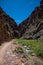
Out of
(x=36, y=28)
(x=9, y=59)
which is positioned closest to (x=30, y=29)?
(x=36, y=28)

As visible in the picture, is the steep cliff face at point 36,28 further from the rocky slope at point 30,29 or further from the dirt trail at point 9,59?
the dirt trail at point 9,59

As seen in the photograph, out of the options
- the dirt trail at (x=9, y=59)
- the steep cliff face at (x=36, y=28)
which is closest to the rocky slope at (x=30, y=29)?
the steep cliff face at (x=36, y=28)

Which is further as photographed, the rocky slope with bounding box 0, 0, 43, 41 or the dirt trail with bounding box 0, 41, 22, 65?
the rocky slope with bounding box 0, 0, 43, 41

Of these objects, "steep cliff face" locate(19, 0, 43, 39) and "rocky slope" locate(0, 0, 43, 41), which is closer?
"rocky slope" locate(0, 0, 43, 41)

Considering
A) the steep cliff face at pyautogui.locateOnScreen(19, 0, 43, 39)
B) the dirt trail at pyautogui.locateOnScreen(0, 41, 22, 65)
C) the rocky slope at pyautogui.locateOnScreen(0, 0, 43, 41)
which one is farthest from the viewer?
the steep cliff face at pyautogui.locateOnScreen(19, 0, 43, 39)

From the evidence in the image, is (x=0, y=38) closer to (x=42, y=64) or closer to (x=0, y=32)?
(x=0, y=32)

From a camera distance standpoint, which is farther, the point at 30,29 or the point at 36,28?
the point at 30,29

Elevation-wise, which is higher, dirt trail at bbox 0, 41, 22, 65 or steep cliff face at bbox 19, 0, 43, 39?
steep cliff face at bbox 19, 0, 43, 39

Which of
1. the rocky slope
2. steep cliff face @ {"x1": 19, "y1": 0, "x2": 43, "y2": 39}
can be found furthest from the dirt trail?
steep cliff face @ {"x1": 19, "y1": 0, "x2": 43, "y2": 39}

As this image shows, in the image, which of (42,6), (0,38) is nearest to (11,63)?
(0,38)

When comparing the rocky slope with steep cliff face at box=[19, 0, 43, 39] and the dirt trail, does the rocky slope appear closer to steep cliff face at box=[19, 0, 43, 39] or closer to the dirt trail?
steep cliff face at box=[19, 0, 43, 39]

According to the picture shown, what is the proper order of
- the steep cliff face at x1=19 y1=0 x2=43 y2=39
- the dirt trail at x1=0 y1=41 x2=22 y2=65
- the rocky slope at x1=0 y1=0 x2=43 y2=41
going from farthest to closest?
the steep cliff face at x1=19 y1=0 x2=43 y2=39, the rocky slope at x1=0 y1=0 x2=43 y2=41, the dirt trail at x1=0 y1=41 x2=22 y2=65

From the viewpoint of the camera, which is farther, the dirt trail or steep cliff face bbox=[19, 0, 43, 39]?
steep cliff face bbox=[19, 0, 43, 39]

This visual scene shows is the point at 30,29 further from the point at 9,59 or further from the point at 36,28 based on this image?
the point at 9,59
